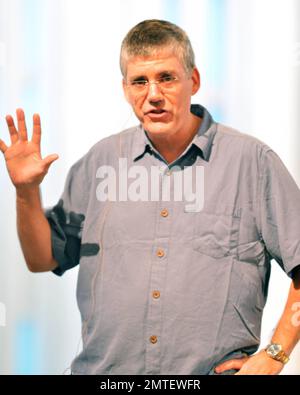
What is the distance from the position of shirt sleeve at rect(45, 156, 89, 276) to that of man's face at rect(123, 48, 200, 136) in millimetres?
217

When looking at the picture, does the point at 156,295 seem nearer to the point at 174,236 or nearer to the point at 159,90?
the point at 174,236

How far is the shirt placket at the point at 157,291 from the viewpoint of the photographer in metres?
1.67

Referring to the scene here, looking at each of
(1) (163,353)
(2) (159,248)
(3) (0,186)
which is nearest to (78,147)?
(3) (0,186)

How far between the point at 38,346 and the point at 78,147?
524 millimetres

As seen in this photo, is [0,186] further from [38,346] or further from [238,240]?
[238,240]

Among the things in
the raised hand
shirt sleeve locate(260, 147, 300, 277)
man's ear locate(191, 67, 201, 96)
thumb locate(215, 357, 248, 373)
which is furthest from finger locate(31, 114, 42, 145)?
thumb locate(215, 357, 248, 373)

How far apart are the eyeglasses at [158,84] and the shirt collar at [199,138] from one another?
118 mm

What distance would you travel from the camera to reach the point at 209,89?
80.2 inches

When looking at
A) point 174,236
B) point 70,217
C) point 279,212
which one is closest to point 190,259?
point 174,236

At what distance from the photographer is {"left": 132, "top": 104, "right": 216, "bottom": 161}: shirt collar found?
1736 mm

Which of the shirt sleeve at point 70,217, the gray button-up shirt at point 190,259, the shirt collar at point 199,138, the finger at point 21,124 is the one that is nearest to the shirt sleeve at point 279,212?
the gray button-up shirt at point 190,259

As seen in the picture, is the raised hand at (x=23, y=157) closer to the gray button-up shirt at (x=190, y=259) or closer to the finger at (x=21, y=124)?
the finger at (x=21, y=124)

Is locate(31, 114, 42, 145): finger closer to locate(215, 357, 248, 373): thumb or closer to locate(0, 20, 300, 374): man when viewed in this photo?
locate(0, 20, 300, 374): man
